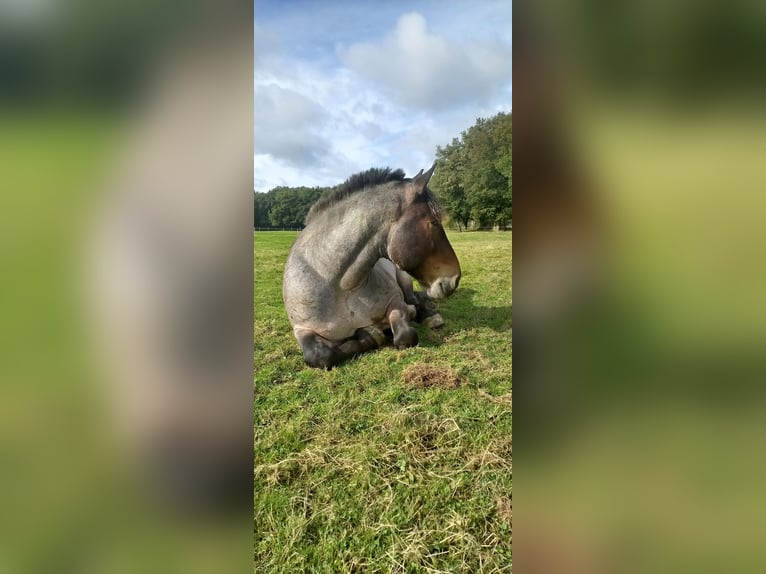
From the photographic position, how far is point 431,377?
3.35 m

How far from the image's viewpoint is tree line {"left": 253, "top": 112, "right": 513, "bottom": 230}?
1544 cm

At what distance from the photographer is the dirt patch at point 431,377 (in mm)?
3225

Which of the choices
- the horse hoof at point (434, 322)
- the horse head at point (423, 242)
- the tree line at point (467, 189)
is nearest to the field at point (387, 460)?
the horse hoof at point (434, 322)

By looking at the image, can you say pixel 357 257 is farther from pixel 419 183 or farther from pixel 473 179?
pixel 473 179

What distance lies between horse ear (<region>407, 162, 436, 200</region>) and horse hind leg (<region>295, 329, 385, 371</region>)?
1518mm

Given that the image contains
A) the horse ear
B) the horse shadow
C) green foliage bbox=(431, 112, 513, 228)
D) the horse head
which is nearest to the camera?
the horse head

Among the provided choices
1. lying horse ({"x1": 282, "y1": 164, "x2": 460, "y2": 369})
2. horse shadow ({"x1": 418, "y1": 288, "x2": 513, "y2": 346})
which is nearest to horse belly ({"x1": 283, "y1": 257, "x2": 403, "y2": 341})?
lying horse ({"x1": 282, "y1": 164, "x2": 460, "y2": 369})

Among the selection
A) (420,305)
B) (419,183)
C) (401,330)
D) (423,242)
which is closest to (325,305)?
(401,330)

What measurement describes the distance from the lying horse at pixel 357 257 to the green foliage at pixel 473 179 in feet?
38.9

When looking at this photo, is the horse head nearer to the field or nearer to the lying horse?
the lying horse
